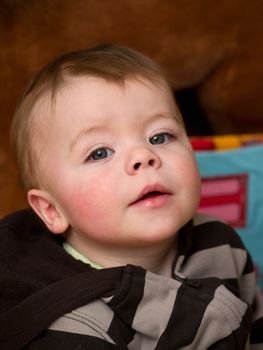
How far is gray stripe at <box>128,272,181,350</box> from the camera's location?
2.05ft

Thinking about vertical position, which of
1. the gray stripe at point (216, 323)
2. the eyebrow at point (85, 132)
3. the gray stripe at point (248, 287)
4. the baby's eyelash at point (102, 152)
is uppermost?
the eyebrow at point (85, 132)

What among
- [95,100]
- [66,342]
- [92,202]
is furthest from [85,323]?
[95,100]

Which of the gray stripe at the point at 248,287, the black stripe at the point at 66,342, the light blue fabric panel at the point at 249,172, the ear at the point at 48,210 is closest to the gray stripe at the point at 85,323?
the black stripe at the point at 66,342

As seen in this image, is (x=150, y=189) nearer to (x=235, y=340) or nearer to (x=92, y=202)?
(x=92, y=202)

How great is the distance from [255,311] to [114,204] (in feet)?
1.03

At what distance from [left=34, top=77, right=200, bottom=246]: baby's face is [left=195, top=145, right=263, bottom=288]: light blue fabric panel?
16.7 inches

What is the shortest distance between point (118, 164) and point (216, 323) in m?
0.21

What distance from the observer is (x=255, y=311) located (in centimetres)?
80

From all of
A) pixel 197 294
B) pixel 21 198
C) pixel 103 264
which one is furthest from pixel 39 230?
pixel 21 198

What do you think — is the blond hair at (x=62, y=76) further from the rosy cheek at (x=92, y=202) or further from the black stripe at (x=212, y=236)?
the black stripe at (x=212, y=236)

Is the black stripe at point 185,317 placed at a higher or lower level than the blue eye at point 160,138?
lower

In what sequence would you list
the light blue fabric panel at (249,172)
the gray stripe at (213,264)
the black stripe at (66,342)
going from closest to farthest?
1. the black stripe at (66,342)
2. the gray stripe at (213,264)
3. the light blue fabric panel at (249,172)

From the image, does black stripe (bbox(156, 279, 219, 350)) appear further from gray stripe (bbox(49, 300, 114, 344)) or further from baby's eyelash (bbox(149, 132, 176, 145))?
baby's eyelash (bbox(149, 132, 176, 145))

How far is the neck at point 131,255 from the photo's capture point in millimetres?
677
